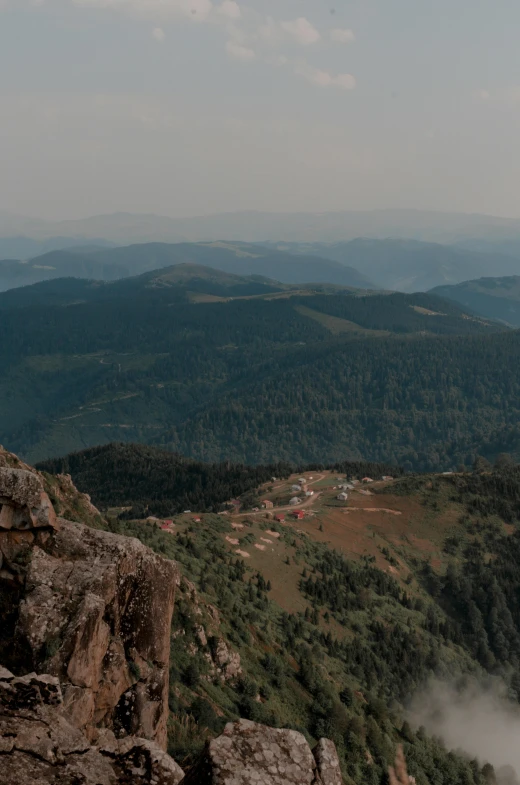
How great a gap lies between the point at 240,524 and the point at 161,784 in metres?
91.9

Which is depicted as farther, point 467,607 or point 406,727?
point 467,607

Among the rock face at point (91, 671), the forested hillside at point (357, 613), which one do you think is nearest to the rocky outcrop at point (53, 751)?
the rock face at point (91, 671)

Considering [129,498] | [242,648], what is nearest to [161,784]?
[242,648]

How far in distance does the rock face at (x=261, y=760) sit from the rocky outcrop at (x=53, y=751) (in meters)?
1.27

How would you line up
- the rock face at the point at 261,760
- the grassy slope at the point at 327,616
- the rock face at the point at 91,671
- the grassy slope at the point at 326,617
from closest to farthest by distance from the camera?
the rock face at the point at 261,760 < the rock face at the point at 91,671 < the grassy slope at the point at 326,617 < the grassy slope at the point at 327,616

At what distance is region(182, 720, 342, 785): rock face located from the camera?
12.6 meters

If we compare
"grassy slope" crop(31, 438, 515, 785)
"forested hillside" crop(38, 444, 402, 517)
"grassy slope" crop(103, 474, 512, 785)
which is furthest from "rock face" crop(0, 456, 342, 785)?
"forested hillside" crop(38, 444, 402, 517)

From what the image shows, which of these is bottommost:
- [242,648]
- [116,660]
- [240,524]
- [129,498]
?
[129,498]

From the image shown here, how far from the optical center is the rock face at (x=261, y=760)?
497 inches

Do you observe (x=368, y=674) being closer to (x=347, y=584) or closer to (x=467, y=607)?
(x=347, y=584)

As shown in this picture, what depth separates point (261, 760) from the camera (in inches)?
522

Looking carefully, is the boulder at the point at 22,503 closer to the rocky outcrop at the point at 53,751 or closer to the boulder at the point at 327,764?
the rocky outcrop at the point at 53,751

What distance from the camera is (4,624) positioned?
2070 centimetres

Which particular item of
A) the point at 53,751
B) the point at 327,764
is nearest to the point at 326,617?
the point at 327,764
